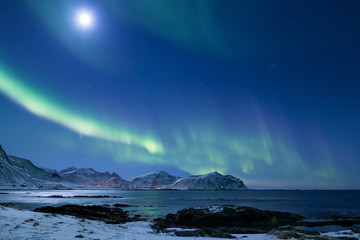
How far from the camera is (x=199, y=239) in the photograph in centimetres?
2033

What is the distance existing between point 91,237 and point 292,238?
1489 cm

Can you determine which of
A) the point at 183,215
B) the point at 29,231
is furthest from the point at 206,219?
the point at 29,231

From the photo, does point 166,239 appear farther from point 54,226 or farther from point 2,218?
point 2,218

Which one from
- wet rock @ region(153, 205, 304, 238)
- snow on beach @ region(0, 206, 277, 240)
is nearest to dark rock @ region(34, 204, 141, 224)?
wet rock @ region(153, 205, 304, 238)

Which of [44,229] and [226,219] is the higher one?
[44,229]

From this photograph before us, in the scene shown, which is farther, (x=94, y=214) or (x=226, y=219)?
(x=94, y=214)

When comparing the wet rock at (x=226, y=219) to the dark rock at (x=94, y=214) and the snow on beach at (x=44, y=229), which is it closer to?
the dark rock at (x=94, y=214)

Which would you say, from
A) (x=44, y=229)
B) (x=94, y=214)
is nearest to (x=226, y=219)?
(x=94, y=214)

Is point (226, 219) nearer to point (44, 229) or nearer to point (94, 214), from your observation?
point (94, 214)

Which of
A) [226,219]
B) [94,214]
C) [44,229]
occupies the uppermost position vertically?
[44,229]

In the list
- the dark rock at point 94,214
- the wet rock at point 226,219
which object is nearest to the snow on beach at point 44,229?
the dark rock at point 94,214

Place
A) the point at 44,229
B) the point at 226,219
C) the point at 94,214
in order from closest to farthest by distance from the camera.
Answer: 1. the point at 44,229
2. the point at 226,219
3. the point at 94,214

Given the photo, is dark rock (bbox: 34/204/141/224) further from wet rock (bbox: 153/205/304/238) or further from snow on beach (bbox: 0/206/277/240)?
snow on beach (bbox: 0/206/277/240)

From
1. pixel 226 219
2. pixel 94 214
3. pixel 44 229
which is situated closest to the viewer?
pixel 44 229
